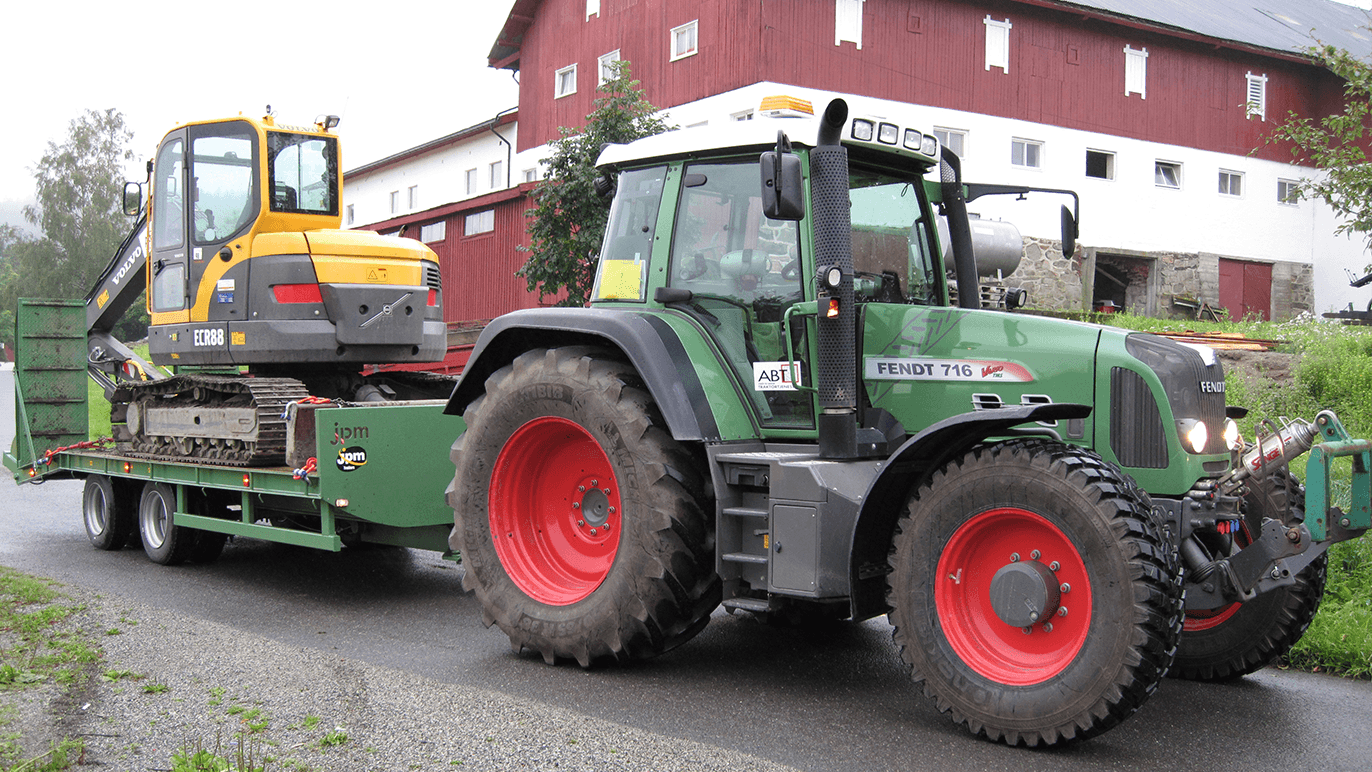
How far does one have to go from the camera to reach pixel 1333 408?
1130cm

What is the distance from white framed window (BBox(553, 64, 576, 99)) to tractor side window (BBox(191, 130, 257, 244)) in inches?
821

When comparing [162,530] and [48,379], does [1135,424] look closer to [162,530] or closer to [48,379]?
[162,530]

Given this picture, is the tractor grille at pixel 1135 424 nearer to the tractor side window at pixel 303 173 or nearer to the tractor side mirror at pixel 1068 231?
the tractor side mirror at pixel 1068 231

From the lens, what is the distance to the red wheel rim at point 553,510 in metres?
6.04

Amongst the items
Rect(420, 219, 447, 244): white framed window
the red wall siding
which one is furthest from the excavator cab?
Rect(420, 219, 447, 244): white framed window

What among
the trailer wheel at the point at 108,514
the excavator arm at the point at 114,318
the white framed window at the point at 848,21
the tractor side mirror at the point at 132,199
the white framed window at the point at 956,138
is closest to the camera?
the trailer wheel at the point at 108,514

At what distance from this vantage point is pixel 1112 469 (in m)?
4.40

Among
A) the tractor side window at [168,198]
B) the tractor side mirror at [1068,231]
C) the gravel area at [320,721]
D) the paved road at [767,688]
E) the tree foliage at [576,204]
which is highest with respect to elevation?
the tree foliage at [576,204]

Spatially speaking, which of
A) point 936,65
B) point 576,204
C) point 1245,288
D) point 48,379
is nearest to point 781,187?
point 48,379

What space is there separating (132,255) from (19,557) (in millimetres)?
2888

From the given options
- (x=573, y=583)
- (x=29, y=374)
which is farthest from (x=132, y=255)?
(x=573, y=583)

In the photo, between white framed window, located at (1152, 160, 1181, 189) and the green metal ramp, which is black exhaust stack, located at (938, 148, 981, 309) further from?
white framed window, located at (1152, 160, 1181, 189)

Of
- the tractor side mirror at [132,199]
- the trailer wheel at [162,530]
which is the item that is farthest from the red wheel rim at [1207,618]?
the tractor side mirror at [132,199]

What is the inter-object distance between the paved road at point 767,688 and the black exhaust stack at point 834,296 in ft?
3.91
